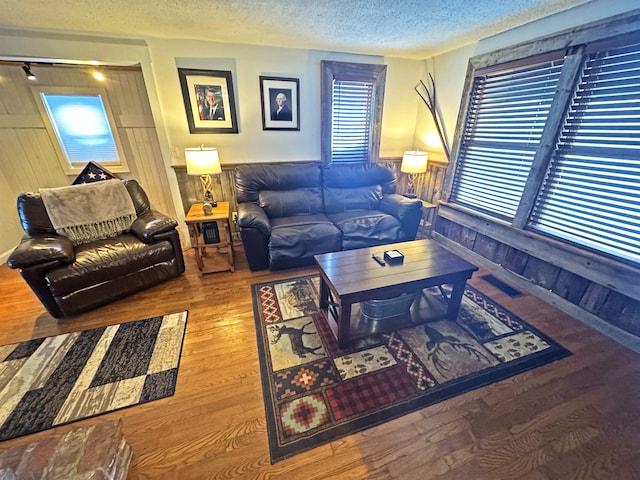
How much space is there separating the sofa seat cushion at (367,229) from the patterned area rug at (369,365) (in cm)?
85

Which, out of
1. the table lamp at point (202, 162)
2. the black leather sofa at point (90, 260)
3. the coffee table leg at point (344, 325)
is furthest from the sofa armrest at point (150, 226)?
the coffee table leg at point (344, 325)

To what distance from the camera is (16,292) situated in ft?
7.76

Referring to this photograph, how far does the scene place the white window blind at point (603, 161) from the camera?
1.68 meters

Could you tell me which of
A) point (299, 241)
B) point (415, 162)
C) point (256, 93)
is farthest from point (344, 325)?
point (256, 93)

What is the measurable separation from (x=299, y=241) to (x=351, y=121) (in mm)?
1991

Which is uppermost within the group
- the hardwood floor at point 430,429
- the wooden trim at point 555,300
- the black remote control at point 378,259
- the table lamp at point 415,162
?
the table lamp at point 415,162

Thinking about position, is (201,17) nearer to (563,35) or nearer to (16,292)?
(563,35)

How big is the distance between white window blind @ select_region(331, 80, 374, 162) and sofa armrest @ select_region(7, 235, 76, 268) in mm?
3010

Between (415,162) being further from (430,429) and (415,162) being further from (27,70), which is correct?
(27,70)

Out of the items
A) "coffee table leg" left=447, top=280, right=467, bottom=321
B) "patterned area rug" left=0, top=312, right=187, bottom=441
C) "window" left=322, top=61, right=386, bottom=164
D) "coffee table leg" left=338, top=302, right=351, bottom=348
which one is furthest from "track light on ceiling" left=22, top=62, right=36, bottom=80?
"coffee table leg" left=447, top=280, right=467, bottom=321

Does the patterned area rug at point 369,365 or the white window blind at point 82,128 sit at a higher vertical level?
the white window blind at point 82,128

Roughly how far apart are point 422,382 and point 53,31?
430 centimetres

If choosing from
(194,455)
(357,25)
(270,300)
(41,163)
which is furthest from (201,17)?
(194,455)

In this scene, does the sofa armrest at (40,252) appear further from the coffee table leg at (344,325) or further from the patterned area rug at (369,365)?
the coffee table leg at (344,325)
